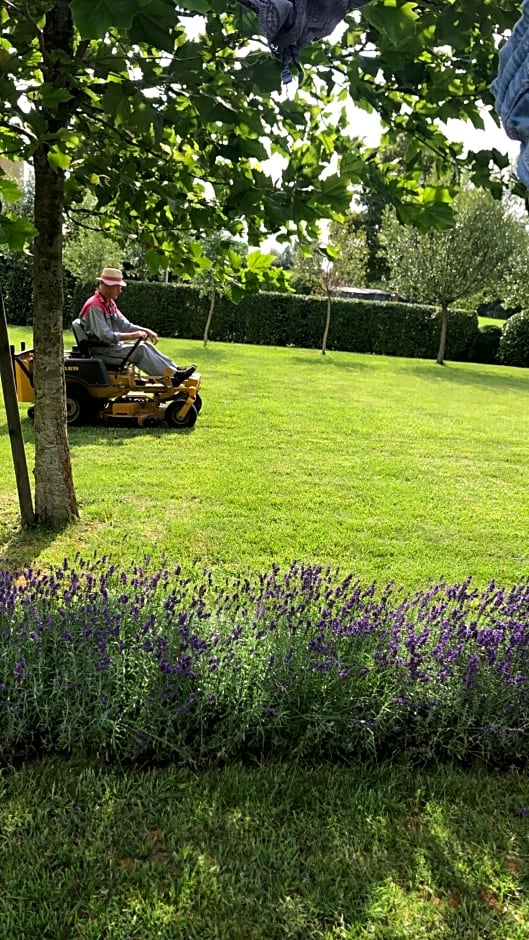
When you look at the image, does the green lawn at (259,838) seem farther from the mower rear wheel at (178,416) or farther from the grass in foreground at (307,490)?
the mower rear wheel at (178,416)

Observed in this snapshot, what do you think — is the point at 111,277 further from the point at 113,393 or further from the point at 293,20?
the point at 293,20

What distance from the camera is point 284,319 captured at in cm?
2173

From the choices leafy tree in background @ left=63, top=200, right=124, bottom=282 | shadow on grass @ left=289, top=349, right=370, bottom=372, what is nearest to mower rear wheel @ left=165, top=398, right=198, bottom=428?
shadow on grass @ left=289, top=349, right=370, bottom=372

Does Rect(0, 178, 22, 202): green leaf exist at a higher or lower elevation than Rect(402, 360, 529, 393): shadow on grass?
higher

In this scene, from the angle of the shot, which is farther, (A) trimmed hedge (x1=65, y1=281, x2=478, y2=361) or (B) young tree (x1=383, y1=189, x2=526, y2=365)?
(A) trimmed hedge (x1=65, y1=281, x2=478, y2=361)

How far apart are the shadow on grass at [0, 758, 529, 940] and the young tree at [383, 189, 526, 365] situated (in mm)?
18263

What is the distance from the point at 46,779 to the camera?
2443 mm

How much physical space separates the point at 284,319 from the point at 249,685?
19.8 meters

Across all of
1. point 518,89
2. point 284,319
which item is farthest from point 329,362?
point 518,89

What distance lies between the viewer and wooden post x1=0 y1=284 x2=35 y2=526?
4.32 metres

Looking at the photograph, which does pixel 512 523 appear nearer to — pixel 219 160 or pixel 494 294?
pixel 219 160

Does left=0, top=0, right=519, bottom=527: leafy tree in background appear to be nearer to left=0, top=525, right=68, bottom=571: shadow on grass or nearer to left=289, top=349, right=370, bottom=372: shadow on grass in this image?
left=0, top=525, right=68, bottom=571: shadow on grass

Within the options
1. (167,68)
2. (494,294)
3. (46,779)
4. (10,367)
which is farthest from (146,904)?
(494,294)

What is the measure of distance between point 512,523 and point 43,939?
510 cm
